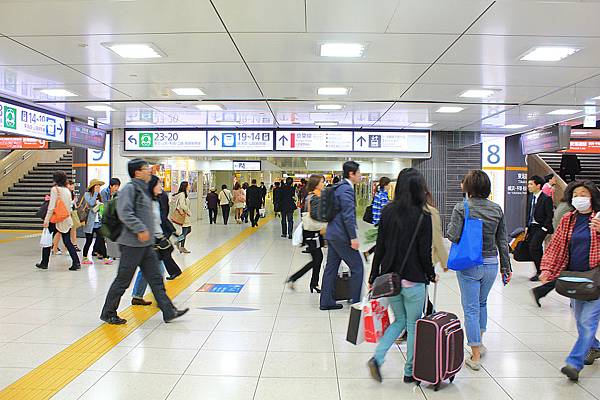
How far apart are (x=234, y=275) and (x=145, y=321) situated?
2634 mm

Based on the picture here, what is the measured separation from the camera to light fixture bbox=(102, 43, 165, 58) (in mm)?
5434

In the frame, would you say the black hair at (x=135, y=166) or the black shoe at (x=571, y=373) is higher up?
the black hair at (x=135, y=166)

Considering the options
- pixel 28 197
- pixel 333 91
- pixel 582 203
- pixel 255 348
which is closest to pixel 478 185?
pixel 582 203

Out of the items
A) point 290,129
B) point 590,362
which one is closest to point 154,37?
point 590,362

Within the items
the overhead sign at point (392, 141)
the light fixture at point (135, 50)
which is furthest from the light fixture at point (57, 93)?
the overhead sign at point (392, 141)

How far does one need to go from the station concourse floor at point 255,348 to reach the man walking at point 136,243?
218 mm

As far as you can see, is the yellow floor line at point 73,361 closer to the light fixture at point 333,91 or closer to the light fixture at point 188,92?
the light fixture at point 188,92

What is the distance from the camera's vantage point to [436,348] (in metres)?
3.27

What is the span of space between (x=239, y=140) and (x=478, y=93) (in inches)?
228

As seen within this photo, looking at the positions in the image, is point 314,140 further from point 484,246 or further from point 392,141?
point 484,246

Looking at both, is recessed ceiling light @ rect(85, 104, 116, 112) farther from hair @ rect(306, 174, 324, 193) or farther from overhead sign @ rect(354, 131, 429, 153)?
overhead sign @ rect(354, 131, 429, 153)

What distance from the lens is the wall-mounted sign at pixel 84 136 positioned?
31.3ft

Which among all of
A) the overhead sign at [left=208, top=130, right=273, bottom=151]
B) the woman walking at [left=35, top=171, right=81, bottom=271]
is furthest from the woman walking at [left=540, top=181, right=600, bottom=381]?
the overhead sign at [left=208, top=130, right=273, bottom=151]

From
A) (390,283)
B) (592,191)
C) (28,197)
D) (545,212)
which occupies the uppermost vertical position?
(592,191)
